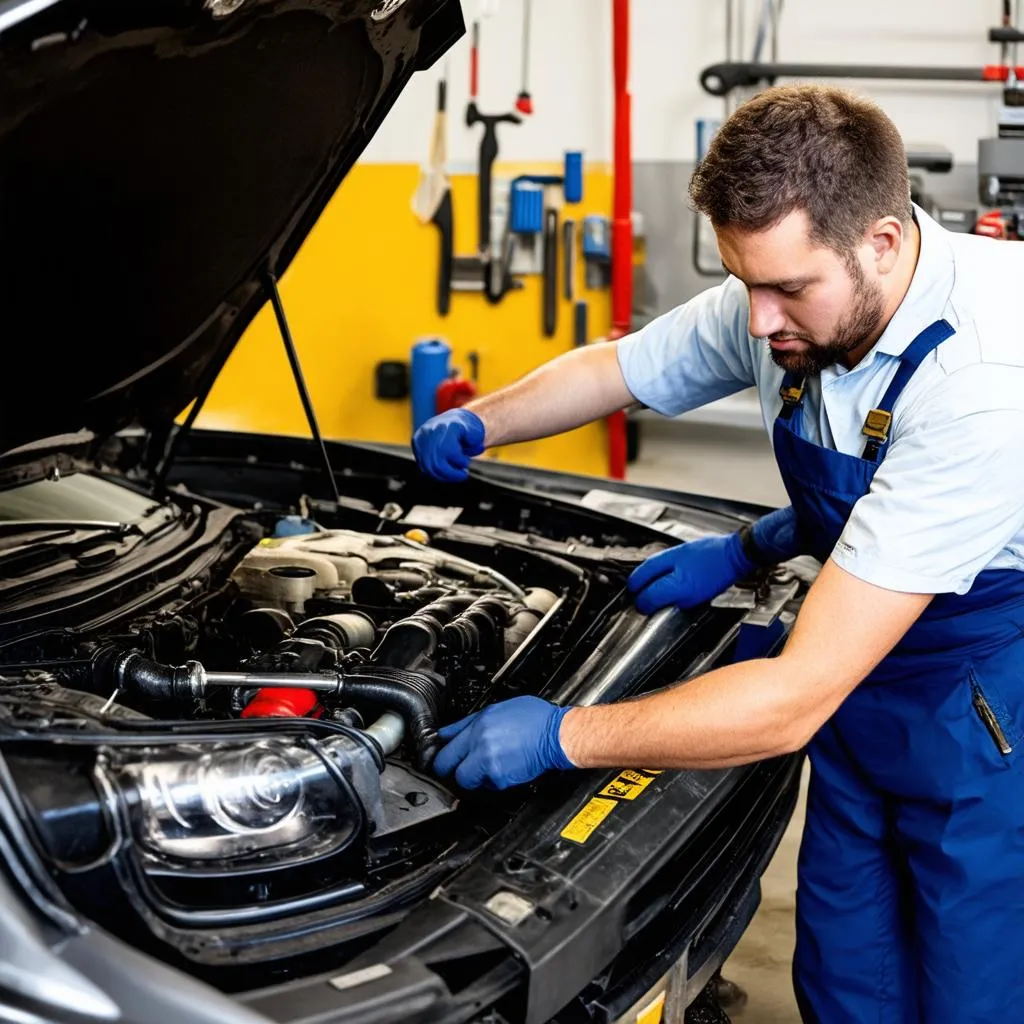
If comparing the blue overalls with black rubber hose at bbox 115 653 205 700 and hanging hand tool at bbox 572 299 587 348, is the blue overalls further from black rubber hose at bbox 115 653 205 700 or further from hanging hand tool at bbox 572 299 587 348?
hanging hand tool at bbox 572 299 587 348

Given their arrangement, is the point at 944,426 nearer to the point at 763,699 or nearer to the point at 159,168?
the point at 763,699

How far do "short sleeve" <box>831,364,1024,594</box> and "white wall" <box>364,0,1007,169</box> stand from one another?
3.43 meters

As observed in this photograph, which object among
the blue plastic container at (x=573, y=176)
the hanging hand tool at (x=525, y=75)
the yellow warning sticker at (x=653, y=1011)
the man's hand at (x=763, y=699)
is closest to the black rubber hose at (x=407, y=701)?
the man's hand at (x=763, y=699)

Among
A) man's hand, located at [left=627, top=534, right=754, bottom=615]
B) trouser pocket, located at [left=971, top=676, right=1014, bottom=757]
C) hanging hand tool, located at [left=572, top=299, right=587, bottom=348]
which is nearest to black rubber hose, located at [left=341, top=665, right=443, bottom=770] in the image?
man's hand, located at [left=627, top=534, right=754, bottom=615]

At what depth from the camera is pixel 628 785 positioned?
4.83ft

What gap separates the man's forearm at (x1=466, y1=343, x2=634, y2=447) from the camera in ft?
6.64

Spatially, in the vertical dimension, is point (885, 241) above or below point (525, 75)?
below

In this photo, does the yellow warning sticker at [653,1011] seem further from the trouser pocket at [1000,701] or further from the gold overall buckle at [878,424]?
the gold overall buckle at [878,424]

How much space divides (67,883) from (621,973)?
62 cm

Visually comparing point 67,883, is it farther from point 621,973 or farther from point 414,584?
point 414,584

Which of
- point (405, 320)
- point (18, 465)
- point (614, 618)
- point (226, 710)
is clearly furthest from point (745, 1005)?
point (405, 320)

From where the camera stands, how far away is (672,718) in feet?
4.58

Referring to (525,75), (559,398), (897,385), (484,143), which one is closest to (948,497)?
(897,385)

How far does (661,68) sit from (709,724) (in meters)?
4.04
